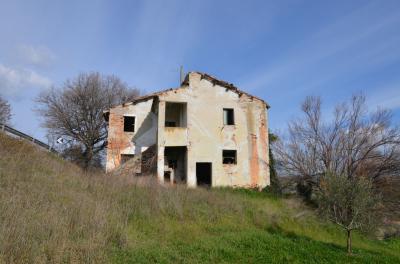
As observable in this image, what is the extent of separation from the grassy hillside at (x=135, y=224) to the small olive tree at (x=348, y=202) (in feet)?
4.10

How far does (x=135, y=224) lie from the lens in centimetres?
1096

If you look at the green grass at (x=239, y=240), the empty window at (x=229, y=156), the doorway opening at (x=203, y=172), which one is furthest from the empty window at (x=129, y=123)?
the green grass at (x=239, y=240)

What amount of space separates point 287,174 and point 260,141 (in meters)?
3.45

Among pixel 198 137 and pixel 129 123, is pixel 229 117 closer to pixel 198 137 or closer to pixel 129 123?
pixel 198 137

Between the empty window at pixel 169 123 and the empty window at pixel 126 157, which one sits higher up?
the empty window at pixel 169 123

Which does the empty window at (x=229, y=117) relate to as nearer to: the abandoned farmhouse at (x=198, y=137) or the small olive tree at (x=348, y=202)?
the abandoned farmhouse at (x=198, y=137)

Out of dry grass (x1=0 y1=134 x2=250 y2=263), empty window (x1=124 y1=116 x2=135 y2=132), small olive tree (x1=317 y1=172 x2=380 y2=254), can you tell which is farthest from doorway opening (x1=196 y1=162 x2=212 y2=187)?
small olive tree (x1=317 y1=172 x2=380 y2=254)

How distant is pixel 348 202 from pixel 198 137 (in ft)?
33.8

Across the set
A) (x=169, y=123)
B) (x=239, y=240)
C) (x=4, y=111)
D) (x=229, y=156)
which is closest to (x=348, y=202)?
(x=239, y=240)

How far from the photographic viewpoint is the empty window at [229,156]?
22.3 m

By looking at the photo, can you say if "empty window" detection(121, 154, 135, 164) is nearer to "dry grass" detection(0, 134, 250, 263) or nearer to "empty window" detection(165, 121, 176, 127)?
"empty window" detection(165, 121, 176, 127)

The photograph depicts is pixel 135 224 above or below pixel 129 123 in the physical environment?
below

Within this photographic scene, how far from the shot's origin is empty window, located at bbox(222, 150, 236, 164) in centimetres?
2227

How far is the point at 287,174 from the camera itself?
23906 millimetres
